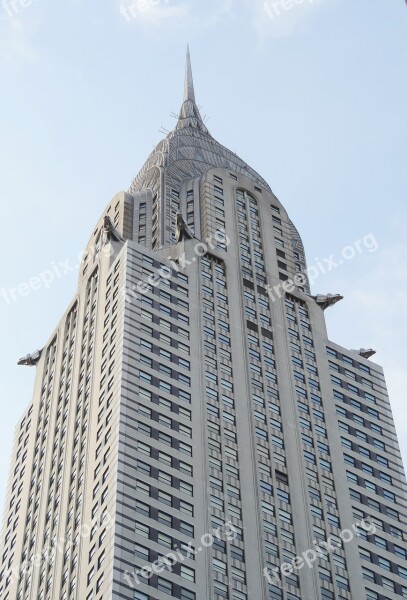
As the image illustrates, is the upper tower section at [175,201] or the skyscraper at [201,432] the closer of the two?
the skyscraper at [201,432]

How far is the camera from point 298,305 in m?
149

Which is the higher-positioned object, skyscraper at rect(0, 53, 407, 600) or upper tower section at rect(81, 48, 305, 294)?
upper tower section at rect(81, 48, 305, 294)

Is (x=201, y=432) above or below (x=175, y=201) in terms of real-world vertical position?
below

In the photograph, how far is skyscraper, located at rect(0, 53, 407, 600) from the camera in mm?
114125

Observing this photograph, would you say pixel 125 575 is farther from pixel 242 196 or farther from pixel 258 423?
pixel 242 196

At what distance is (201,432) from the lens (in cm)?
12412

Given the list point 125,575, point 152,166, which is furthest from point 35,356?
point 125,575

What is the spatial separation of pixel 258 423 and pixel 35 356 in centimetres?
3530

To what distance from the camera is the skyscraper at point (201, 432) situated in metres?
114

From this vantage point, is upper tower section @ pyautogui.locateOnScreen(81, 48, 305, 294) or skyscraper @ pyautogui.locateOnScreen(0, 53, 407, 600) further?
upper tower section @ pyautogui.locateOnScreen(81, 48, 305, 294)

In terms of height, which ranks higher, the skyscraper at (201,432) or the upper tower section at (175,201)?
the upper tower section at (175,201)

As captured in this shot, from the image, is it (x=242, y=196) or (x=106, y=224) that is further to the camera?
(x=242, y=196)

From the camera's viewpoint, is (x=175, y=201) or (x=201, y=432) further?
(x=175, y=201)

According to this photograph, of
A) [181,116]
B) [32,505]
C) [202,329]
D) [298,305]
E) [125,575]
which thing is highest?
[181,116]
